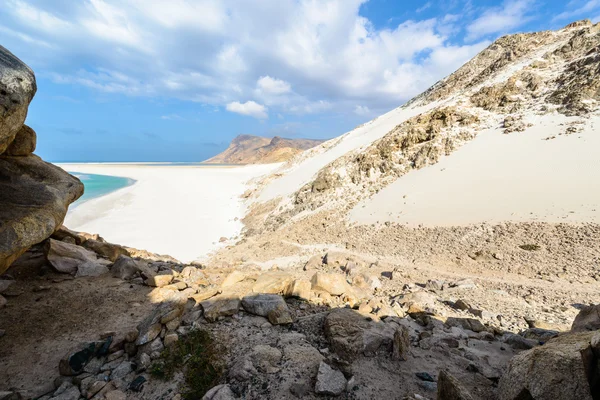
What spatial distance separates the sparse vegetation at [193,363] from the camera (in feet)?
12.4

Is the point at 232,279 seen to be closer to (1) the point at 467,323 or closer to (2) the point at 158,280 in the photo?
(2) the point at 158,280

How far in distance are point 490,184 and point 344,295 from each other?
11.7 meters

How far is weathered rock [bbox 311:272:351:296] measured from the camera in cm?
705

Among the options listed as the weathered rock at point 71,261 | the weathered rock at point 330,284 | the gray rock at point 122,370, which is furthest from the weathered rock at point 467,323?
the weathered rock at point 71,261

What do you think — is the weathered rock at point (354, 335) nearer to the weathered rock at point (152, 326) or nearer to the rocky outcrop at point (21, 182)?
the weathered rock at point (152, 326)

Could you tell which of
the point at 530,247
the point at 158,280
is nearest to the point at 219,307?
the point at 158,280

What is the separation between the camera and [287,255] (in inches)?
552

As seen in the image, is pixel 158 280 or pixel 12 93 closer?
pixel 12 93

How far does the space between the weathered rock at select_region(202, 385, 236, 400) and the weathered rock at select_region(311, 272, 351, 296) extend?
3.79m

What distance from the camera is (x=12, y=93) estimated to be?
4.19m

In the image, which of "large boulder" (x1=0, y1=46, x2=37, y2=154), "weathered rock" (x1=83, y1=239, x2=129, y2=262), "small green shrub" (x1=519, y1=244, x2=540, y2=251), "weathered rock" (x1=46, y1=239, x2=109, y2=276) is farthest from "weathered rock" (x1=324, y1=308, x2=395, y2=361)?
"small green shrub" (x1=519, y1=244, x2=540, y2=251)

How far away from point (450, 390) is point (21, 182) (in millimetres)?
8347

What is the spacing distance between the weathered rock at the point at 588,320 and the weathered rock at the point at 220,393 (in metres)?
5.64

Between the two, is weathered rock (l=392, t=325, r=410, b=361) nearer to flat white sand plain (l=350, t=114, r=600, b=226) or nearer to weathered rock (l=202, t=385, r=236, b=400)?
weathered rock (l=202, t=385, r=236, b=400)
